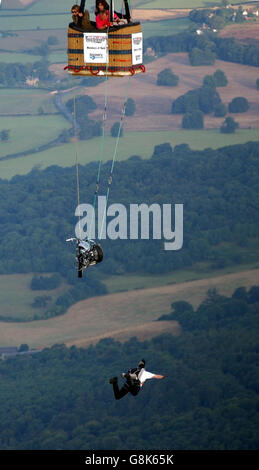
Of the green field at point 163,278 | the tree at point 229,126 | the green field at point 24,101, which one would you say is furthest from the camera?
the green field at point 24,101

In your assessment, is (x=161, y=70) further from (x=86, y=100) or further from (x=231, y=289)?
(x=231, y=289)

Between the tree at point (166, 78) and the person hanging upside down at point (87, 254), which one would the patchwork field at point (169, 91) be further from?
the person hanging upside down at point (87, 254)

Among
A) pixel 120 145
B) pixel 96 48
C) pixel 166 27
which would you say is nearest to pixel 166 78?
pixel 166 27

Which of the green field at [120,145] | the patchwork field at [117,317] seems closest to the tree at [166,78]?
the green field at [120,145]

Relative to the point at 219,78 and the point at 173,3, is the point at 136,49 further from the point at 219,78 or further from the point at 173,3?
the point at 219,78
